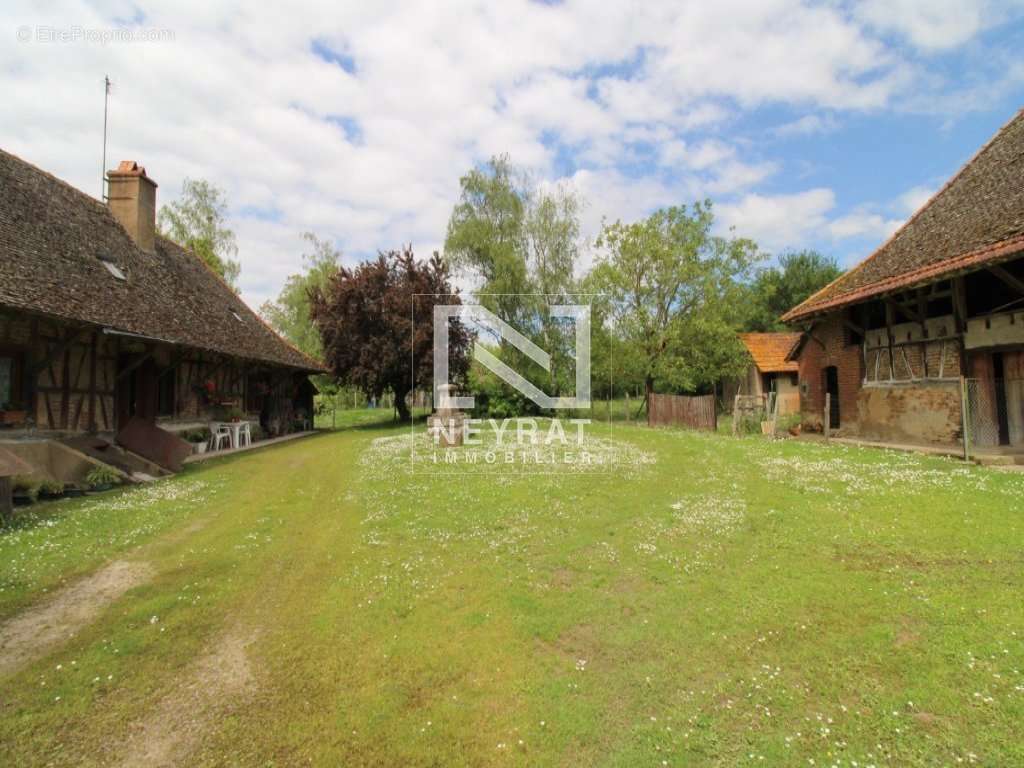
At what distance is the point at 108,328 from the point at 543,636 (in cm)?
1210

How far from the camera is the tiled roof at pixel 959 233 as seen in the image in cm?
1076

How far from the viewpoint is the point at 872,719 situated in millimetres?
2957

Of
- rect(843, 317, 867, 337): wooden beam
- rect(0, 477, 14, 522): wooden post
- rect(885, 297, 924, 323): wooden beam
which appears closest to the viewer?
rect(0, 477, 14, 522): wooden post

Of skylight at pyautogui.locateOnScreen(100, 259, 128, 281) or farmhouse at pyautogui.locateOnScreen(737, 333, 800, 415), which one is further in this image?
farmhouse at pyautogui.locateOnScreen(737, 333, 800, 415)

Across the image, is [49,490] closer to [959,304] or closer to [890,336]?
[959,304]

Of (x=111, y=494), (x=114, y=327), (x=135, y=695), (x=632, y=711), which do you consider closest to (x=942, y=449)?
(x=632, y=711)

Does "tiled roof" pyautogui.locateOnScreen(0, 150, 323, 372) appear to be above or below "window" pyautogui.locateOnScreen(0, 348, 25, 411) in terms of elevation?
above

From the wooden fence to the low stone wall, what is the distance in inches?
256

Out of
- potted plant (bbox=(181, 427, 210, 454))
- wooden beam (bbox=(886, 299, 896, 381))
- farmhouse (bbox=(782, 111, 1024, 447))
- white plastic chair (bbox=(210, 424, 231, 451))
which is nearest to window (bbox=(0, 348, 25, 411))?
potted plant (bbox=(181, 427, 210, 454))

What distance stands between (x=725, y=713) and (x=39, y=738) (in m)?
4.12

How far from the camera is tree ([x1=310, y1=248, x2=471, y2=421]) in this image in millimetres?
24125

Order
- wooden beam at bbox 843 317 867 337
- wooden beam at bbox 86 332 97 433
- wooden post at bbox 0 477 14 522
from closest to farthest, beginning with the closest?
wooden post at bbox 0 477 14 522 < wooden beam at bbox 86 332 97 433 < wooden beam at bbox 843 317 867 337

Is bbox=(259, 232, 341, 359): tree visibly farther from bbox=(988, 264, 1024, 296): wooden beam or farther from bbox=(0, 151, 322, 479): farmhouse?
bbox=(988, 264, 1024, 296): wooden beam

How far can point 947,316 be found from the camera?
1261cm
